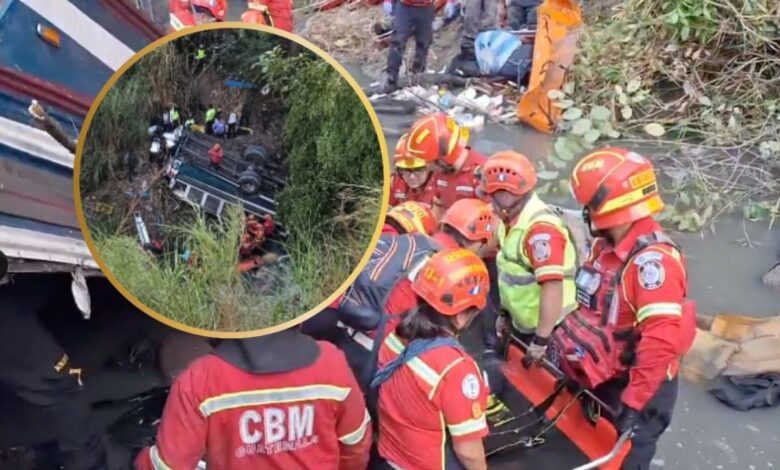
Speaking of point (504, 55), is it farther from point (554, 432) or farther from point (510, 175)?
point (554, 432)

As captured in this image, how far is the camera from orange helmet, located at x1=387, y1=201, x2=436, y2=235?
463cm

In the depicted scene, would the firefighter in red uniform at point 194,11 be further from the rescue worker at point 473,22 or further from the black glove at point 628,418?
the rescue worker at point 473,22

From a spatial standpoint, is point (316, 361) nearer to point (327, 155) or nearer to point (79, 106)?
point (327, 155)

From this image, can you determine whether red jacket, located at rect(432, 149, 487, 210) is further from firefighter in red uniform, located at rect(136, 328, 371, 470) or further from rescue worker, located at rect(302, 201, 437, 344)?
firefighter in red uniform, located at rect(136, 328, 371, 470)

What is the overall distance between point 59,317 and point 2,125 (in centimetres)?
140

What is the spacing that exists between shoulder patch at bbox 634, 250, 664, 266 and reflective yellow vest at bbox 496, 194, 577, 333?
2.41ft

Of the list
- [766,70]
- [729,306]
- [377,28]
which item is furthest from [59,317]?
[377,28]

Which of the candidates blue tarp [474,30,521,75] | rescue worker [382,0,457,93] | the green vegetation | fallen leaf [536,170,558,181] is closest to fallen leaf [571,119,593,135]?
the green vegetation

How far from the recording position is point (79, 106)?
2514 mm

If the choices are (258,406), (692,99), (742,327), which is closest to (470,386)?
(258,406)

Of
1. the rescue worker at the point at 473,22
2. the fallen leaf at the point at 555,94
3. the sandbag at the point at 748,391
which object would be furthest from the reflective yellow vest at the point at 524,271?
the rescue worker at the point at 473,22

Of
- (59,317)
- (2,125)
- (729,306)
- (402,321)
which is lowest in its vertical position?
(729,306)

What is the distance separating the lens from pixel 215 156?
2.22 metres

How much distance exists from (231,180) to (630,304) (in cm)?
204
